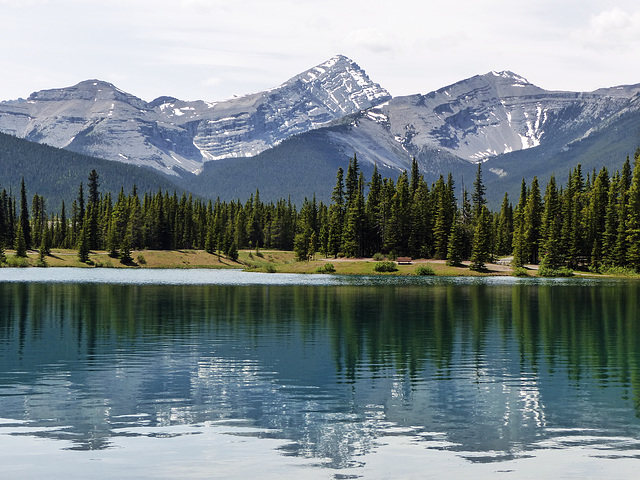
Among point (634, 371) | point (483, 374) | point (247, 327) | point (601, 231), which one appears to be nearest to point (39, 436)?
point (483, 374)

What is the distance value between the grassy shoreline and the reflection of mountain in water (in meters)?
78.4

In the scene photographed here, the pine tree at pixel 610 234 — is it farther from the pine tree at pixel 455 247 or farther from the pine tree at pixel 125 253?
the pine tree at pixel 125 253

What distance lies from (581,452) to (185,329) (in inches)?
1310

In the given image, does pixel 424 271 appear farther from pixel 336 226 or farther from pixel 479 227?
pixel 336 226

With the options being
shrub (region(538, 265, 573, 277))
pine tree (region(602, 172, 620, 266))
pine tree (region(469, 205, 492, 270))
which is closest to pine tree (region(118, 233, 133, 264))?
pine tree (region(469, 205, 492, 270))

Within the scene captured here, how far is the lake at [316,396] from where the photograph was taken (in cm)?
1995

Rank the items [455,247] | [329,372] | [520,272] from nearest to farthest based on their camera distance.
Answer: [329,372], [520,272], [455,247]

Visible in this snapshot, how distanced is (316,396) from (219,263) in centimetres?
16511

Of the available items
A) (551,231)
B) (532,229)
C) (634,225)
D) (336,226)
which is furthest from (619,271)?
(336,226)

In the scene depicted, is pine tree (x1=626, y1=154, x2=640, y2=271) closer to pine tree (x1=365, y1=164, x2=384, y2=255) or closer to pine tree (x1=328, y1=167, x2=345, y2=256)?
pine tree (x1=365, y1=164, x2=384, y2=255)

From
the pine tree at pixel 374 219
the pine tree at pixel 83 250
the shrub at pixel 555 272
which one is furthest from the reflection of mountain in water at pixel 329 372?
the pine tree at pixel 83 250

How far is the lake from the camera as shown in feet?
65.5

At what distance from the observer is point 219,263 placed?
19150 centimetres

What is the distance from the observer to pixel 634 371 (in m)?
35.1
